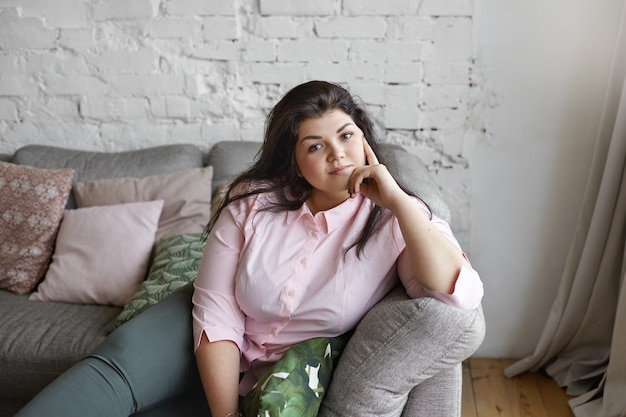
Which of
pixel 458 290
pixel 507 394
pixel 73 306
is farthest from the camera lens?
pixel 507 394

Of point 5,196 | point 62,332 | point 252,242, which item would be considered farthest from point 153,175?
point 252,242

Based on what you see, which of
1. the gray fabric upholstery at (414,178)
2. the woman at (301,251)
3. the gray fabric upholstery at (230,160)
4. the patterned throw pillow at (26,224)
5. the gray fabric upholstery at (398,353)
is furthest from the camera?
the gray fabric upholstery at (230,160)

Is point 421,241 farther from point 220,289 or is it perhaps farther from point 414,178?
point 414,178

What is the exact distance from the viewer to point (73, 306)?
7.73 ft

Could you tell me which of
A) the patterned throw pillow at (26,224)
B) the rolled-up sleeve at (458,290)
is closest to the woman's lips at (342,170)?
the rolled-up sleeve at (458,290)

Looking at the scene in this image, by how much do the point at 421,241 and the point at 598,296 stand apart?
51.5 inches

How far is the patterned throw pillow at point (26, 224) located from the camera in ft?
8.00

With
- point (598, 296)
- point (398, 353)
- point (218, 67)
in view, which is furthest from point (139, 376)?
point (598, 296)

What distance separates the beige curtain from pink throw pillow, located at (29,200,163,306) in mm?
1415

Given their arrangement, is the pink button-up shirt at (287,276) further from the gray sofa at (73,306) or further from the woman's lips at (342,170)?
the gray sofa at (73,306)

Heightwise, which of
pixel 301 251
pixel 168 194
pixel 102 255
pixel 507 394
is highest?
pixel 301 251

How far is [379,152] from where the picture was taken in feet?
5.95

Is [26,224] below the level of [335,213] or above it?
below

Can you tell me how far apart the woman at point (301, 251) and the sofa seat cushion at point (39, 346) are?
0.59 m
